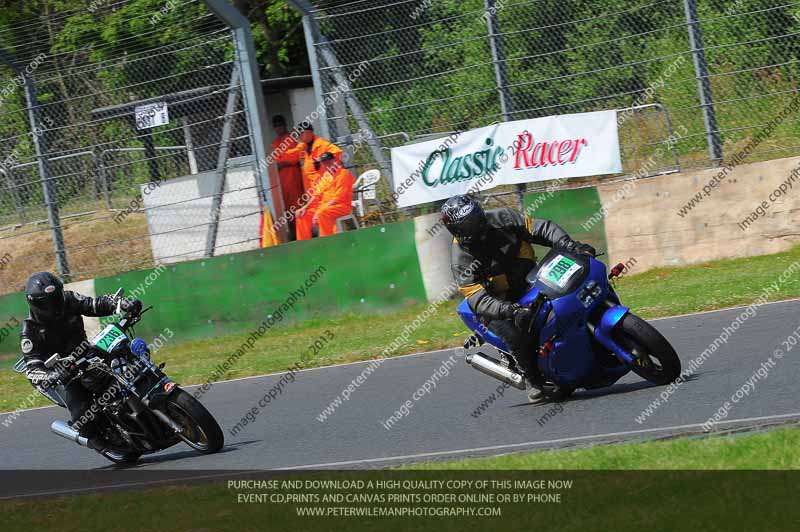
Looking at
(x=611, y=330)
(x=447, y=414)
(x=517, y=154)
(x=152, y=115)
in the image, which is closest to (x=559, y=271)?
(x=611, y=330)

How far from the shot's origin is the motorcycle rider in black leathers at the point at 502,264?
811 centimetres

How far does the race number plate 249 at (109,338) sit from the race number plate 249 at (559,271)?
324cm

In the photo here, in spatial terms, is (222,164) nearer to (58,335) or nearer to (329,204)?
(329,204)

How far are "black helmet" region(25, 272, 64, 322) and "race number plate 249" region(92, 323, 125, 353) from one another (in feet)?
1.69

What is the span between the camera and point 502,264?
8.46 m

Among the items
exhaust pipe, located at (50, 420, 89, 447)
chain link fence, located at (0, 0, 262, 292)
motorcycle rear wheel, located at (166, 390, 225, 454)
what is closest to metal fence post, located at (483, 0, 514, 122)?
chain link fence, located at (0, 0, 262, 292)

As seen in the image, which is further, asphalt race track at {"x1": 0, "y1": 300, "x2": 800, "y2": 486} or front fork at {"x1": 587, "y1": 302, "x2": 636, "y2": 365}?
front fork at {"x1": 587, "y1": 302, "x2": 636, "y2": 365}

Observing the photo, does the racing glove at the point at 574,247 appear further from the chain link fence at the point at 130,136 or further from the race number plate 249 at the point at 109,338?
the chain link fence at the point at 130,136

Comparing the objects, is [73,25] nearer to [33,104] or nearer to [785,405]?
[33,104]

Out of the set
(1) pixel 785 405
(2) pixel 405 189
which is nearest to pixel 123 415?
(1) pixel 785 405

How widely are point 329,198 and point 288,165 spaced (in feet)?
2.84

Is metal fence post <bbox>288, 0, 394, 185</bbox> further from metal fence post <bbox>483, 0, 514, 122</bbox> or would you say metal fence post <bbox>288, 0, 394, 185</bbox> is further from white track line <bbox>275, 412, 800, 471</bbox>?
white track line <bbox>275, 412, 800, 471</bbox>

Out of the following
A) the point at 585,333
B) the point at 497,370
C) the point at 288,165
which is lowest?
the point at 497,370

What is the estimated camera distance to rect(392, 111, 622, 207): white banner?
45.1 ft
